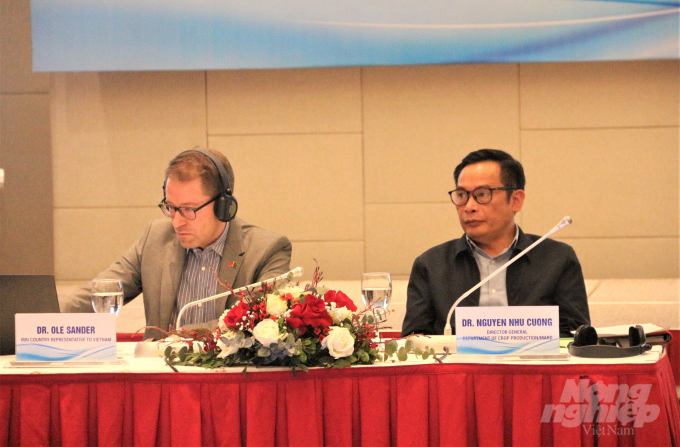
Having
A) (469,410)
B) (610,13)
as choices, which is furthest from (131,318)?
(610,13)

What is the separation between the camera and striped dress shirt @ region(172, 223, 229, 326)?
223cm

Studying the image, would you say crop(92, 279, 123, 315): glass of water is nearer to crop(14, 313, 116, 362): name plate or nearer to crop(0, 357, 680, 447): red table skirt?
crop(14, 313, 116, 362): name plate

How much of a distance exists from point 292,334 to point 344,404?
0.21 metres

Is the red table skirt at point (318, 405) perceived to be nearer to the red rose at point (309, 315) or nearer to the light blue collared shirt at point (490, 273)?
the red rose at point (309, 315)

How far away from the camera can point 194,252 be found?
2.33 m

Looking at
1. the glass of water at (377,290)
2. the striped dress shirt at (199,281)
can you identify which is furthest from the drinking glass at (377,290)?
the striped dress shirt at (199,281)

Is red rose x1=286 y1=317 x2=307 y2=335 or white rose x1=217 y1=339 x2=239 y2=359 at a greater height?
red rose x1=286 y1=317 x2=307 y2=335

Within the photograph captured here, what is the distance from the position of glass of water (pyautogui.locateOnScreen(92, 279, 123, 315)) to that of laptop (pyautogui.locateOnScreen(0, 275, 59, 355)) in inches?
4.3

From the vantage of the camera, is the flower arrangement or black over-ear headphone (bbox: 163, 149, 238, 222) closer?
the flower arrangement

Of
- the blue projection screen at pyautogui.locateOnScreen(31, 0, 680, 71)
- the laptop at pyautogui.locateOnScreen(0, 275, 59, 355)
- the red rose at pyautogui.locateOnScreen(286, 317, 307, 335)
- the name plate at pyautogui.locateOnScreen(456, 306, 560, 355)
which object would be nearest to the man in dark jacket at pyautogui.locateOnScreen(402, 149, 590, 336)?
the name plate at pyautogui.locateOnScreen(456, 306, 560, 355)

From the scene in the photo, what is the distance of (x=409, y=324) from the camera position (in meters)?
2.22

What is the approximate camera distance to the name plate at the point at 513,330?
5.01 ft

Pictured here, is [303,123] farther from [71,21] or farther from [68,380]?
[68,380]

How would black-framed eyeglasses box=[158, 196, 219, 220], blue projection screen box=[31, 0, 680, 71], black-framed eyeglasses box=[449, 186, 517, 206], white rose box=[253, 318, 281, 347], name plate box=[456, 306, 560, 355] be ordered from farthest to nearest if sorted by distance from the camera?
blue projection screen box=[31, 0, 680, 71], black-framed eyeglasses box=[449, 186, 517, 206], black-framed eyeglasses box=[158, 196, 219, 220], name plate box=[456, 306, 560, 355], white rose box=[253, 318, 281, 347]
